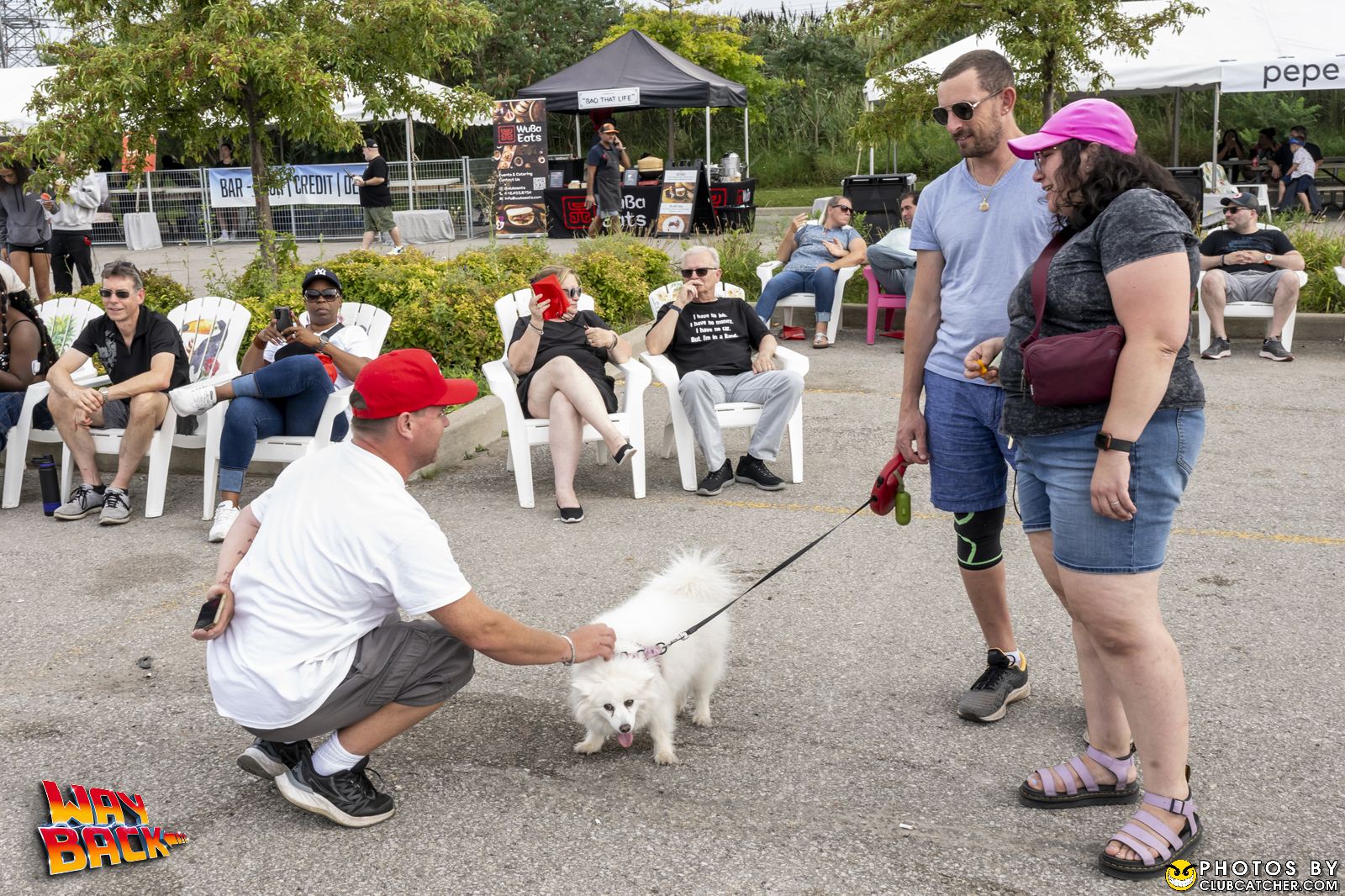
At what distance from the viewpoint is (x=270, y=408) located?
6352 mm

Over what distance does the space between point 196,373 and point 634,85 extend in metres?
14.0

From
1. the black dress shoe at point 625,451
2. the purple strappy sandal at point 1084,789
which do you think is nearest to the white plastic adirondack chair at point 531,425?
the black dress shoe at point 625,451

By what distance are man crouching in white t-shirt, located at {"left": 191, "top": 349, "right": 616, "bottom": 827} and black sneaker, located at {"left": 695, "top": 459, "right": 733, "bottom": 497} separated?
3.39m

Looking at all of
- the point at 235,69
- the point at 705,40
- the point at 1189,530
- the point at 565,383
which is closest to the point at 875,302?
the point at 565,383

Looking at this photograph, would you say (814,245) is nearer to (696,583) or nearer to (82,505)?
(82,505)

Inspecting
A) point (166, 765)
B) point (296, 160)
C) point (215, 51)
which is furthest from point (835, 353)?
point (296, 160)

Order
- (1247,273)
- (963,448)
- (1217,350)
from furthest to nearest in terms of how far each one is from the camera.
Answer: (1247,273)
(1217,350)
(963,448)

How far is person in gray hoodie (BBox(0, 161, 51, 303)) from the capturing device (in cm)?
1297

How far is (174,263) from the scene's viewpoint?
57.6 ft

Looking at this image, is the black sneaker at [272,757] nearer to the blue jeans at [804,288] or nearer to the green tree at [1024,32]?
the blue jeans at [804,288]

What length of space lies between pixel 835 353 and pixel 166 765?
25.8ft

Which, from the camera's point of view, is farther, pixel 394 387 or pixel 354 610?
pixel 354 610

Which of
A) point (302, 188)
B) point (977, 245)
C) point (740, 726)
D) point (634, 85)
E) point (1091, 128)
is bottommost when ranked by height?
point (740, 726)

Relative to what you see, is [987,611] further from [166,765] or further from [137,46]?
[137,46]
